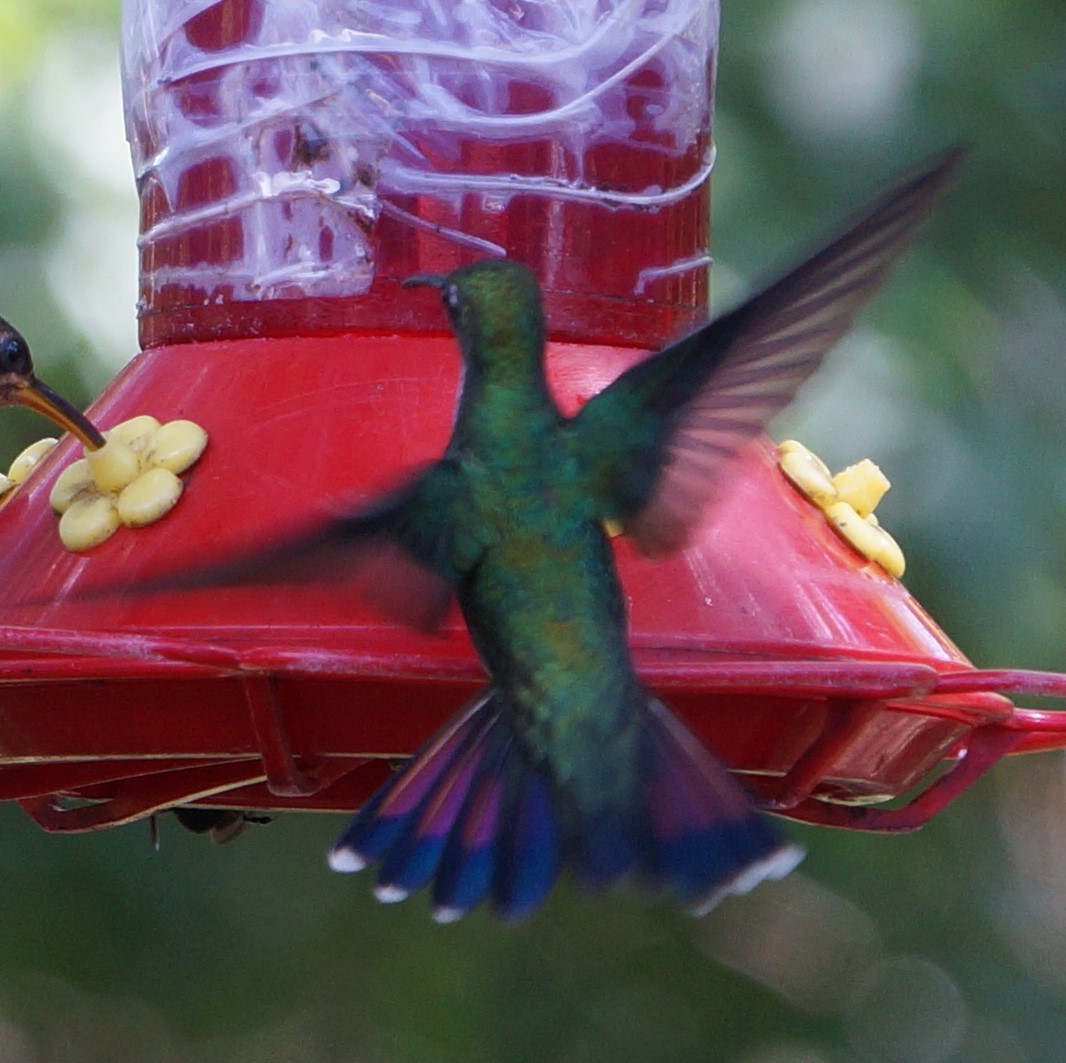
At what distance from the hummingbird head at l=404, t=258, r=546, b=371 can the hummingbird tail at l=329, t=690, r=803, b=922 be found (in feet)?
1.34

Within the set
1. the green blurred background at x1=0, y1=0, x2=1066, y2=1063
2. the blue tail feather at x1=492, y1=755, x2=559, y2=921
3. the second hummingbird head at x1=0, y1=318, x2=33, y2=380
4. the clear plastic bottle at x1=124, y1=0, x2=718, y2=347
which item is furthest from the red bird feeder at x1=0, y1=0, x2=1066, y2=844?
the green blurred background at x1=0, y1=0, x2=1066, y2=1063

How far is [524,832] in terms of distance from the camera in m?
2.44

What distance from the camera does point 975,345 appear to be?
5645mm

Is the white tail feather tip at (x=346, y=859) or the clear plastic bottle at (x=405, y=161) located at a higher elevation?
the clear plastic bottle at (x=405, y=161)

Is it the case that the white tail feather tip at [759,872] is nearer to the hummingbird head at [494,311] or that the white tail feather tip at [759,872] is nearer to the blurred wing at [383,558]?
the blurred wing at [383,558]

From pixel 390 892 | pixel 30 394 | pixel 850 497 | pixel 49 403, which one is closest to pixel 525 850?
pixel 390 892

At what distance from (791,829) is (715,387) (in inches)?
121

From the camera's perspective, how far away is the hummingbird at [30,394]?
2713 millimetres

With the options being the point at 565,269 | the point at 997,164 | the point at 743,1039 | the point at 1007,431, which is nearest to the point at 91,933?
the point at 743,1039

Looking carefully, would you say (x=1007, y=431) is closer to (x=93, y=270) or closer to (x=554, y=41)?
(x=93, y=270)

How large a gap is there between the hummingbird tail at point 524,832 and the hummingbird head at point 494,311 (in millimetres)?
408

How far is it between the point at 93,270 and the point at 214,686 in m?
2.99

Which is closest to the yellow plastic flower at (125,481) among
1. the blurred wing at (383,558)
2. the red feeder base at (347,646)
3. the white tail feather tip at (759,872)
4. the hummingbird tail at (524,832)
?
the red feeder base at (347,646)

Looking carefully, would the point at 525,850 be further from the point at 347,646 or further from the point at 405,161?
the point at 405,161
